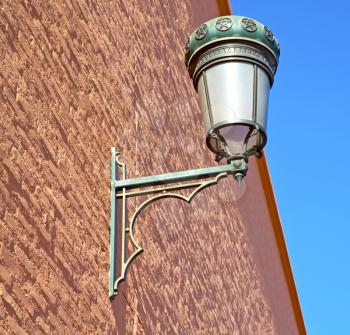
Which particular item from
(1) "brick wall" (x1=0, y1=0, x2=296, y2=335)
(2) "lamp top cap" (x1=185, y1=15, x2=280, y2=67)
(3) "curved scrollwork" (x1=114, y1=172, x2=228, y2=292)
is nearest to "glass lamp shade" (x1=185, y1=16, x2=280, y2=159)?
(2) "lamp top cap" (x1=185, y1=15, x2=280, y2=67)

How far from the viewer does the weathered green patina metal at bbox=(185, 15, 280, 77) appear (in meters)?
4.18

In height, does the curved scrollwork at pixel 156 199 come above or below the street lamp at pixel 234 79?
below

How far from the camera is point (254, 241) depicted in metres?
10.2

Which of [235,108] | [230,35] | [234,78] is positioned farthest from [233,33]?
[235,108]

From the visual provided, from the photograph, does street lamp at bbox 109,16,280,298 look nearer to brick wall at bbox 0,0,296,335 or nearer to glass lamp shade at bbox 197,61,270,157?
glass lamp shade at bbox 197,61,270,157

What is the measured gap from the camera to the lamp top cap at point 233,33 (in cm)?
418

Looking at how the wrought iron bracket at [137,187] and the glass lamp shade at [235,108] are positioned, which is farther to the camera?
the wrought iron bracket at [137,187]

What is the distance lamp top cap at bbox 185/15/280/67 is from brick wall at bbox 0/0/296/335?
2.68 ft

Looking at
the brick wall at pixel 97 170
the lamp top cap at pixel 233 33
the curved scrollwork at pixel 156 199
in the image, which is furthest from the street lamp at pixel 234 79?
the brick wall at pixel 97 170

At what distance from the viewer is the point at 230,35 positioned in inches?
165

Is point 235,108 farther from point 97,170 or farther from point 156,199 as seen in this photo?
point 97,170

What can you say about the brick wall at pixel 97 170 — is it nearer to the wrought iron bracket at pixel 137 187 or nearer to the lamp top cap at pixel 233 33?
the wrought iron bracket at pixel 137 187

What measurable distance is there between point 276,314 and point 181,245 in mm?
4363

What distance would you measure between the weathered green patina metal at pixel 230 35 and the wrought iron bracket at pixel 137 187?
0.51 m
